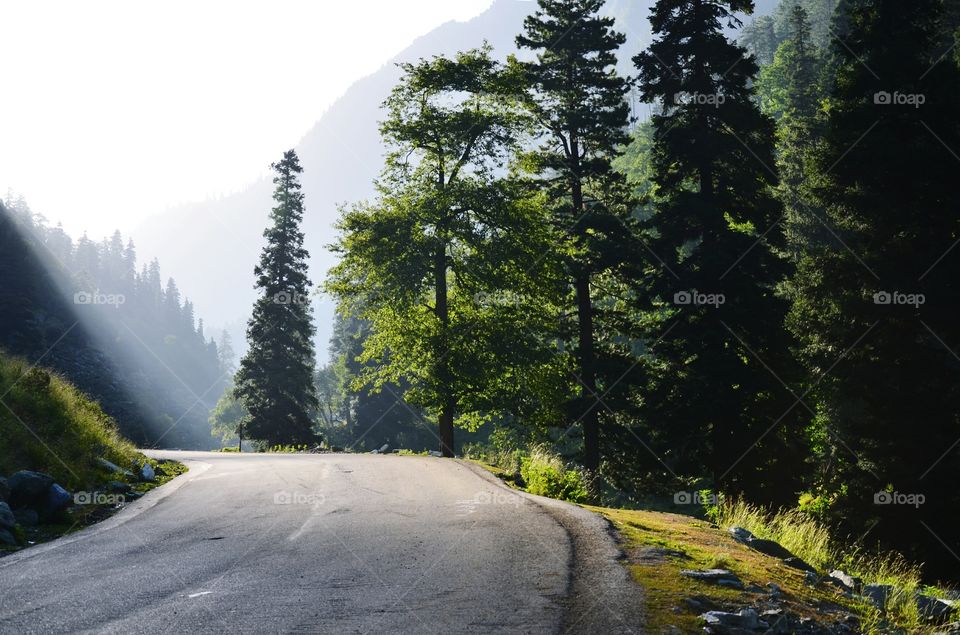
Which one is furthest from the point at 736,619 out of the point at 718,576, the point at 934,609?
the point at 934,609

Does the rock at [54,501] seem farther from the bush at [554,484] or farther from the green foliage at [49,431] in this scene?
the bush at [554,484]

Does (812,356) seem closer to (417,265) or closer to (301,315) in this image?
(417,265)

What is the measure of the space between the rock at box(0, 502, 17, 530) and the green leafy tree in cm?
1543

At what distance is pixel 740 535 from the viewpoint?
9.49 m

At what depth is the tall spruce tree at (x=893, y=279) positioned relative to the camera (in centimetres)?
1598

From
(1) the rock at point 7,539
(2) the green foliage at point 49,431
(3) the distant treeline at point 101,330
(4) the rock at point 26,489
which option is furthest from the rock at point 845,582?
(3) the distant treeline at point 101,330

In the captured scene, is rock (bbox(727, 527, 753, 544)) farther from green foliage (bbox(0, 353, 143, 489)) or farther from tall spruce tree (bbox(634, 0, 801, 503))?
green foliage (bbox(0, 353, 143, 489))

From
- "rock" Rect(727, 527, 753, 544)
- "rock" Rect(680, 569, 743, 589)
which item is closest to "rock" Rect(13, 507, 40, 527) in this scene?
"rock" Rect(680, 569, 743, 589)

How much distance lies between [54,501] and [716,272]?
59.6 feet

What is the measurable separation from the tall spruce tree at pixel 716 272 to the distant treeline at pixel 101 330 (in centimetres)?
2285

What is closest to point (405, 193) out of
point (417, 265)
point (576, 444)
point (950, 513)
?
point (417, 265)

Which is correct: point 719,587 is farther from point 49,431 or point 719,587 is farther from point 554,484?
point 49,431

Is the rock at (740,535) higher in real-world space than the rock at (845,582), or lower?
higher

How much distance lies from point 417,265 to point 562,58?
11.3m
